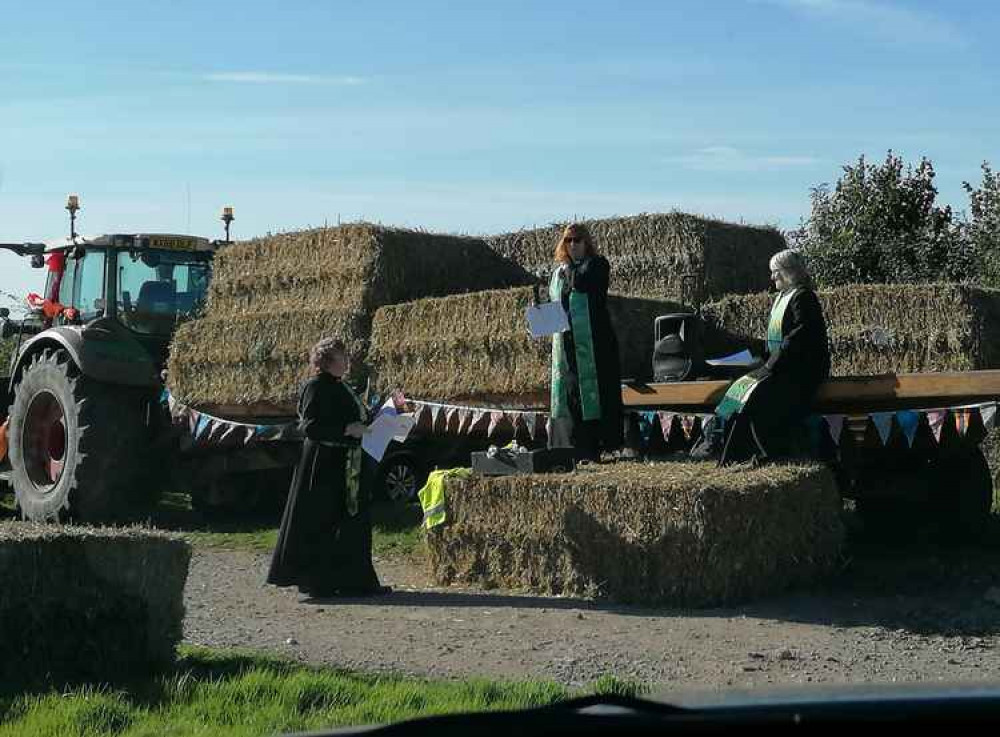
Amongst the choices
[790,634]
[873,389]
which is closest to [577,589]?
[790,634]

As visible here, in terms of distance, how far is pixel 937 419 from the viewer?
923cm

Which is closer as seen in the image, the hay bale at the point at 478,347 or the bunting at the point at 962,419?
the bunting at the point at 962,419

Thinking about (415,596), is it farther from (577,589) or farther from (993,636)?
(993,636)

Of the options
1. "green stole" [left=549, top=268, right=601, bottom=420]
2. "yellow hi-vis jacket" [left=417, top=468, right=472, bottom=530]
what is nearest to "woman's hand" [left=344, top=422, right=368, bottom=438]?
"yellow hi-vis jacket" [left=417, top=468, right=472, bottom=530]

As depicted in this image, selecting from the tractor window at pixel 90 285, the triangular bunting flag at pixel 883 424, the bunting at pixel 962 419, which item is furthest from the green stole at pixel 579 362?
the tractor window at pixel 90 285

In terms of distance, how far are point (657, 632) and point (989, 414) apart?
2650mm

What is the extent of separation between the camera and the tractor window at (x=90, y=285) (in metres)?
14.0

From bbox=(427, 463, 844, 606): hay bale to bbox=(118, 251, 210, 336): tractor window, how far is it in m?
5.67

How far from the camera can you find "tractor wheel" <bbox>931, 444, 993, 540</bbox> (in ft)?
34.8

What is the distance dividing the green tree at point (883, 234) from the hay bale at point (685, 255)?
214 inches

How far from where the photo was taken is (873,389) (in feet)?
30.8

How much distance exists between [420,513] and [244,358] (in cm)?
213

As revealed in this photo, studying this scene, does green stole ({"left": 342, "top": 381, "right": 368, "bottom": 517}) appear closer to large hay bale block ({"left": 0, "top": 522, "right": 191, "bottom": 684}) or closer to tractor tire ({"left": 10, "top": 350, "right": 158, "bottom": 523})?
large hay bale block ({"left": 0, "top": 522, "right": 191, "bottom": 684})

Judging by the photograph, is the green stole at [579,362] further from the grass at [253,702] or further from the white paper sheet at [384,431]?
the grass at [253,702]
